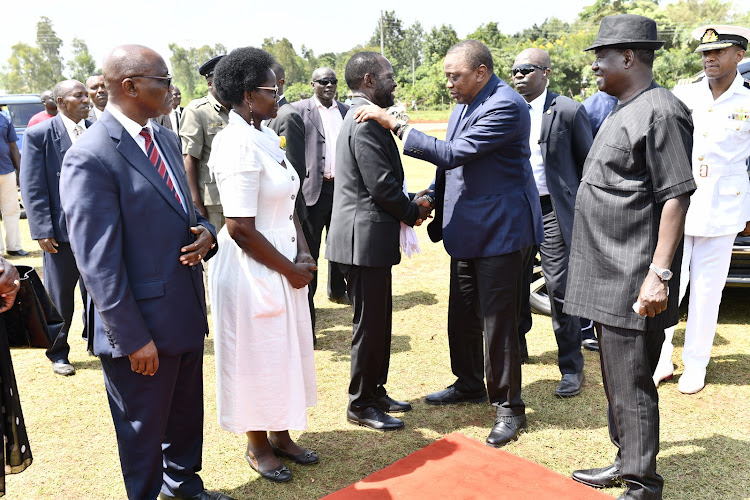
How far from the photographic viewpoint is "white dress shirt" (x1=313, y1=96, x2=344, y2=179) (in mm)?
6578

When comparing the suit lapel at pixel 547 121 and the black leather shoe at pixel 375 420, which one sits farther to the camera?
the suit lapel at pixel 547 121

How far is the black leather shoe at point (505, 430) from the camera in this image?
12.3ft

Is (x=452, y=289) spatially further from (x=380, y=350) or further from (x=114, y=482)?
(x=114, y=482)

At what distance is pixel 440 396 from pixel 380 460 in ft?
2.84

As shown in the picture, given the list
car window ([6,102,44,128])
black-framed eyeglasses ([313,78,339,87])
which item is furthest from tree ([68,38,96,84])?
black-framed eyeglasses ([313,78,339,87])

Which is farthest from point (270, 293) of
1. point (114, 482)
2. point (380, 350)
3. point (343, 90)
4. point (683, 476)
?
point (343, 90)

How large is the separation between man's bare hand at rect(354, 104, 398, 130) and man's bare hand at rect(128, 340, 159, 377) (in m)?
1.77

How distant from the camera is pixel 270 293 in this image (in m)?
3.19

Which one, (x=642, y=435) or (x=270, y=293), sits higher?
(x=270, y=293)

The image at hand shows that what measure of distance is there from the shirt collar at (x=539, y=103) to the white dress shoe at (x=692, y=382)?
225cm

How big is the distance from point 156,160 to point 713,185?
3.79m

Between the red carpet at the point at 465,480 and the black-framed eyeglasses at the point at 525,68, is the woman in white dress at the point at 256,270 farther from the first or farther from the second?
the black-framed eyeglasses at the point at 525,68

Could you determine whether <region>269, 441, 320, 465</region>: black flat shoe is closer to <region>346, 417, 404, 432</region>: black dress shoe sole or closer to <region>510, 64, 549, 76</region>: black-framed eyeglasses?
<region>346, 417, 404, 432</region>: black dress shoe sole

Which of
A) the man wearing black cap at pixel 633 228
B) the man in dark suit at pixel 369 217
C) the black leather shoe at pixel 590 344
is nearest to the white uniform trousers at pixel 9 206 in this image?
the man in dark suit at pixel 369 217
